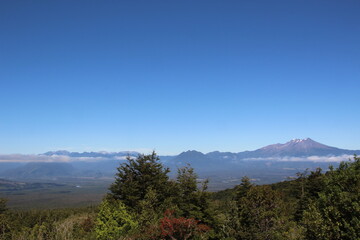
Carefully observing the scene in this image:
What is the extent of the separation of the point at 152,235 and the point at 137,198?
11.6 meters

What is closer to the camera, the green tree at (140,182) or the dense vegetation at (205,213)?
the dense vegetation at (205,213)

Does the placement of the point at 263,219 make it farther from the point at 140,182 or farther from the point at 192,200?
the point at 140,182

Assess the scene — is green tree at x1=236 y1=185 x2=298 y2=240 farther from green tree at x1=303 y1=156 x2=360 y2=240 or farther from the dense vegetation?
green tree at x1=303 y1=156 x2=360 y2=240

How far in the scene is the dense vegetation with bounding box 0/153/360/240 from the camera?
381 inches

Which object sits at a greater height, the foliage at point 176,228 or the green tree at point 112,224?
the foliage at point 176,228

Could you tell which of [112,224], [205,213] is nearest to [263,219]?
[205,213]

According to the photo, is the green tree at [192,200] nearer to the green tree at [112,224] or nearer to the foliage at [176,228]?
the green tree at [112,224]

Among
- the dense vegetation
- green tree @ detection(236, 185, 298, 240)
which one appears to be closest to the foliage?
the dense vegetation

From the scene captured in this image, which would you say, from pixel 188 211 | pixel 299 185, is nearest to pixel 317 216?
pixel 188 211

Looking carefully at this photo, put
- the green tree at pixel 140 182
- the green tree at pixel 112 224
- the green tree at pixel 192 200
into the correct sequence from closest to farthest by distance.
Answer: the green tree at pixel 112 224 → the green tree at pixel 192 200 → the green tree at pixel 140 182

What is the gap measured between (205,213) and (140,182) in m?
8.42

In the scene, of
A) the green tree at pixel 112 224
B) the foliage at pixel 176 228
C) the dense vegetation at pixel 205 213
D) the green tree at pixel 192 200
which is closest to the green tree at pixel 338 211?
the dense vegetation at pixel 205 213

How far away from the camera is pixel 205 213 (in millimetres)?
19734

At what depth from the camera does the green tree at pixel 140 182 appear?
79.6 feet
